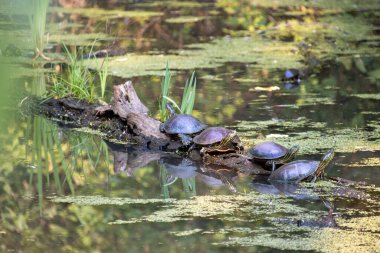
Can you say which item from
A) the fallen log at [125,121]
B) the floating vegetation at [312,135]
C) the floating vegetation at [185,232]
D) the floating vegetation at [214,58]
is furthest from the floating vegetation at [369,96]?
the floating vegetation at [185,232]

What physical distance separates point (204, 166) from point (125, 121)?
→ 3.06 feet

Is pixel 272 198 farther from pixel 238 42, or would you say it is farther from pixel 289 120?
pixel 238 42

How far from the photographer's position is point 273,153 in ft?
12.8

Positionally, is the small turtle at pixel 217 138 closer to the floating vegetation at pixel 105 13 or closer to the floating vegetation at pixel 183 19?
the floating vegetation at pixel 183 19

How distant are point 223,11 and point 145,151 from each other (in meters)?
7.69

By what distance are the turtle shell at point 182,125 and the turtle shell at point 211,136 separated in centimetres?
13

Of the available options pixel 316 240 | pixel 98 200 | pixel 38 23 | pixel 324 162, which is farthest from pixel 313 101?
pixel 316 240

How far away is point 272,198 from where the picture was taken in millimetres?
3535

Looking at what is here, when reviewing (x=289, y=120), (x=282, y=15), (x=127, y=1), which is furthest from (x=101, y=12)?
(x=289, y=120)

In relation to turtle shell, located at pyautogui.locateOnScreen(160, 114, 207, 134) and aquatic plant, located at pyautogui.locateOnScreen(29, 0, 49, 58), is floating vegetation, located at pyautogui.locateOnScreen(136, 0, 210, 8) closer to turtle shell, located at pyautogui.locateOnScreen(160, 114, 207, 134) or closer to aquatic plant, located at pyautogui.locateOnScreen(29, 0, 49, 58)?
aquatic plant, located at pyautogui.locateOnScreen(29, 0, 49, 58)

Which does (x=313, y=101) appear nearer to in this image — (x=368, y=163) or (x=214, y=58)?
(x=368, y=163)

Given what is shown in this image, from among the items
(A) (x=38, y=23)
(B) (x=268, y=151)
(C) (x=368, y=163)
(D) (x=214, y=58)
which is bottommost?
(D) (x=214, y=58)

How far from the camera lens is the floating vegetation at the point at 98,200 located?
136 inches

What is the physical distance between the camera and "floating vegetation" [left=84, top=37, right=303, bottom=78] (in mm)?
7477
